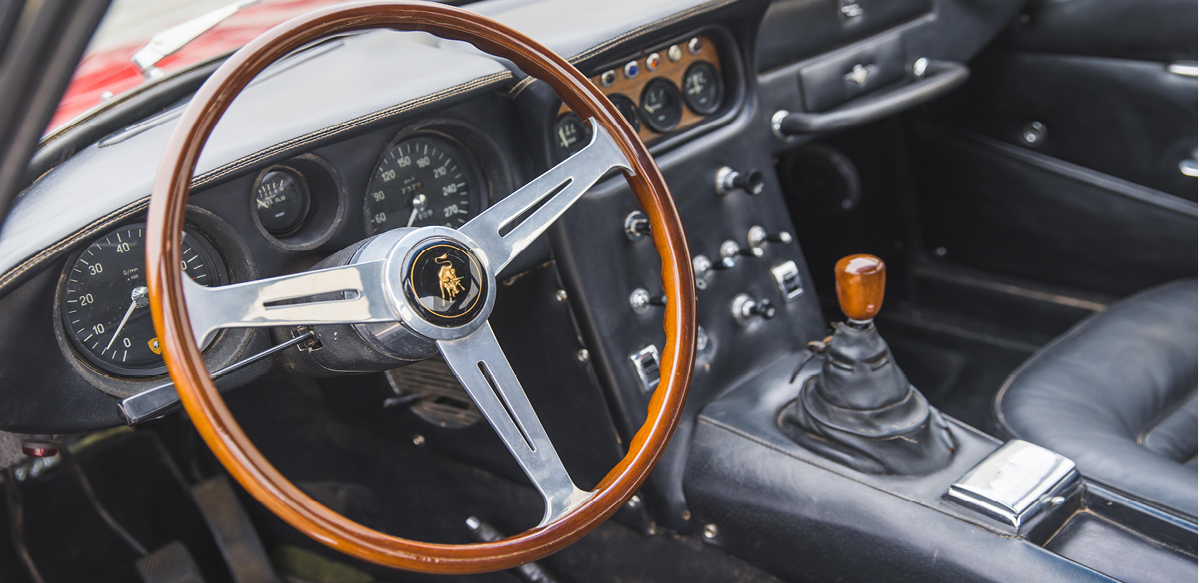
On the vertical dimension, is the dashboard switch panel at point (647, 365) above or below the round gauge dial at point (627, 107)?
below

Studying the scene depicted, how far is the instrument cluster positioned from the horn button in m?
0.48

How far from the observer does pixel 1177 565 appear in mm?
1275

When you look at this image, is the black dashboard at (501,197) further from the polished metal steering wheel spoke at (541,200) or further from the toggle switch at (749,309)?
the polished metal steering wheel spoke at (541,200)

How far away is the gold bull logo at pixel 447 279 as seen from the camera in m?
1.08

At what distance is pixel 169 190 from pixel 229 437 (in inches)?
10.1

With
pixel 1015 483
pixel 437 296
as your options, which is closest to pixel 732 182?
pixel 1015 483

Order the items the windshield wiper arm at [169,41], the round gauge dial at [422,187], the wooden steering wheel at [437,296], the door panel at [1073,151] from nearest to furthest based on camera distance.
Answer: the wooden steering wheel at [437,296]
the round gauge dial at [422,187]
the windshield wiper arm at [169,41]
the door panel at [1073,151]

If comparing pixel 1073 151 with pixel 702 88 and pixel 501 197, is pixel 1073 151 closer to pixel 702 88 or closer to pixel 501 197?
pixel 702 88

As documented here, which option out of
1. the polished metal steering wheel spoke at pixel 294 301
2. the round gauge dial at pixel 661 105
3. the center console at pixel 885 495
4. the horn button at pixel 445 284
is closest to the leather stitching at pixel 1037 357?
the center console at pixel 885 495

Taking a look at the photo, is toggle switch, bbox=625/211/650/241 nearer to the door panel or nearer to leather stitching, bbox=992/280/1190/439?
leather stitching, bbox=992/280/1190/439

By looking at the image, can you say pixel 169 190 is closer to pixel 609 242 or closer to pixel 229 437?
pixel 229 437

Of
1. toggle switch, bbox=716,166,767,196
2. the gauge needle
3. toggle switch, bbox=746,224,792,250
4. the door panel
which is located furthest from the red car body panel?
the door panel

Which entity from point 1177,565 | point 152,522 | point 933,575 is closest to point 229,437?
point 933,575

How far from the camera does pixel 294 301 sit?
1.10 m
